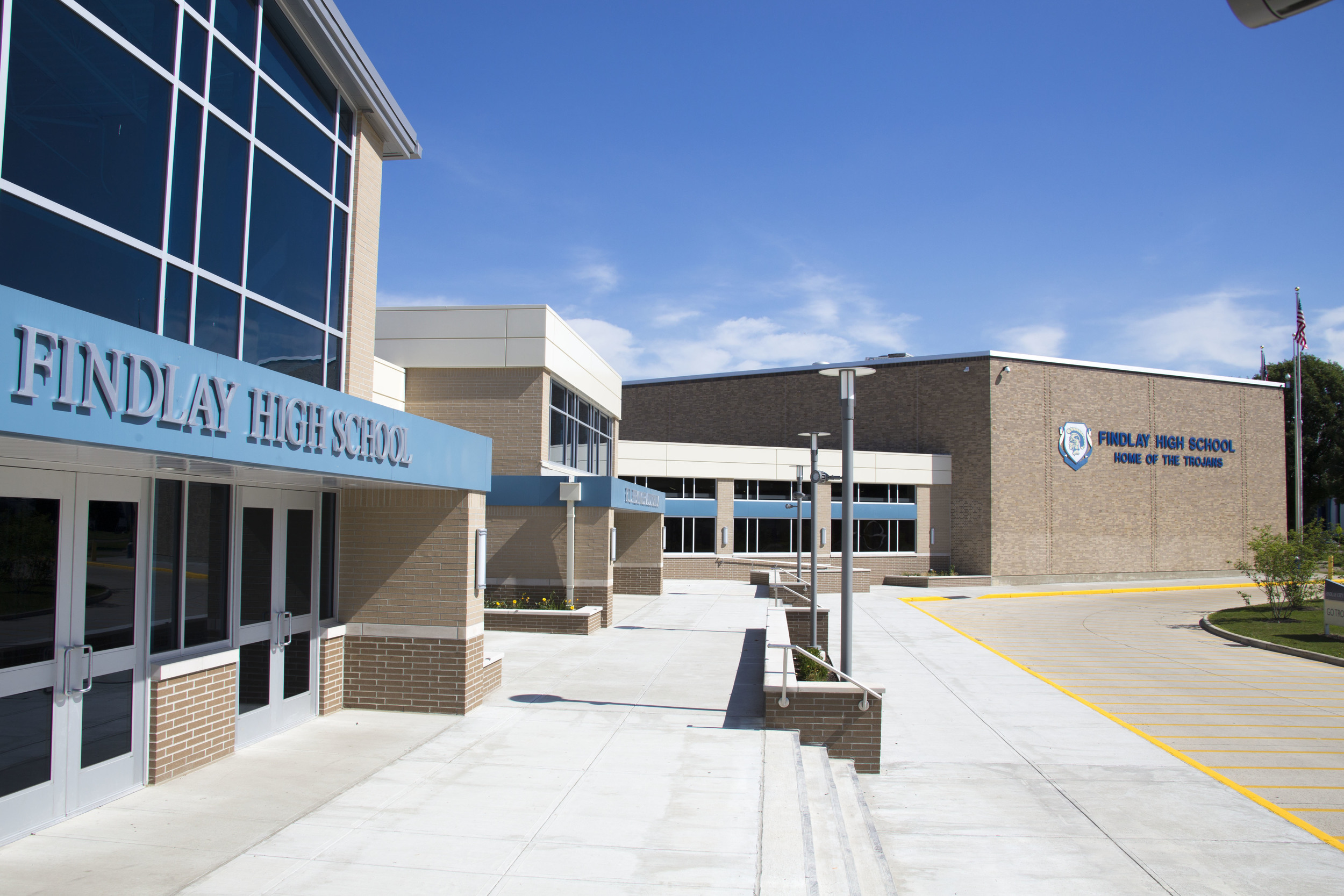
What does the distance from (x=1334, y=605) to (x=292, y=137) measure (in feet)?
87.6

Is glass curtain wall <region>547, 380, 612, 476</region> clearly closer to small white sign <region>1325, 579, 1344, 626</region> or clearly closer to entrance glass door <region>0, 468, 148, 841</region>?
entrance glass door <region>0, 468, 148, 841</region>

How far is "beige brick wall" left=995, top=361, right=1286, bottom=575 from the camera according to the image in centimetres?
4381

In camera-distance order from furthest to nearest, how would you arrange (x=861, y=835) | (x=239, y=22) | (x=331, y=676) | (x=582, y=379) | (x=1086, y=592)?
(x=1086, y=592)
(x=582, y=379)
(x=331, y=676)
(x=239, y=22)
(x=861, y=835)

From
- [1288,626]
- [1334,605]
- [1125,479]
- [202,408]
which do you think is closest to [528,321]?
[202,408]

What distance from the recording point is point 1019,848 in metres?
8.23

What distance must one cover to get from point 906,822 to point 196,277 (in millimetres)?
8582

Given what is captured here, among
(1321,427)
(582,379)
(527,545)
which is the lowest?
(527,545)

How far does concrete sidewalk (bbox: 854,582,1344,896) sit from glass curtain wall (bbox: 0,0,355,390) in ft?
26.3

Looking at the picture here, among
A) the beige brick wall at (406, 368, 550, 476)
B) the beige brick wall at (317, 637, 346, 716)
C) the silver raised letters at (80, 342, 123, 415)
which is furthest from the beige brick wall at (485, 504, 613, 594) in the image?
the silver raised letters at (80, 342, 123, 415)

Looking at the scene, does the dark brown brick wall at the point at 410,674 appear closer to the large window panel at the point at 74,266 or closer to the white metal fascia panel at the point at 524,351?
the large window panel at the point at 74,266

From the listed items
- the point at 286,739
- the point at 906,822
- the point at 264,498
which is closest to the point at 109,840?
the point at 286,739

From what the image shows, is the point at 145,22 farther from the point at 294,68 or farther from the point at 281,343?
the point at 281,343

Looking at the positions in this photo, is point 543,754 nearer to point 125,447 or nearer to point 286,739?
point 286,739

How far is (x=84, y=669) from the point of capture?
7074mm
